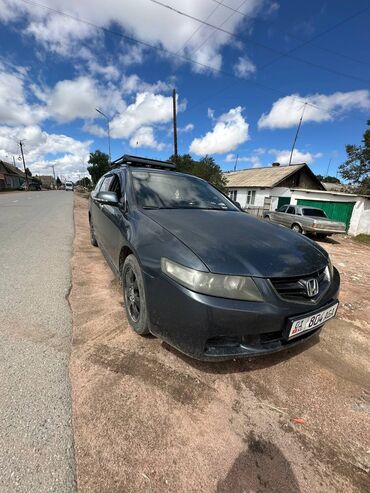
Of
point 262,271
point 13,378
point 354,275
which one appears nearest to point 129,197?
point 262,271

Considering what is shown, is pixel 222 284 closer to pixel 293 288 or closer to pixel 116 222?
pixel 293 288

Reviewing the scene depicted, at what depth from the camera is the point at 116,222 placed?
10.1ft

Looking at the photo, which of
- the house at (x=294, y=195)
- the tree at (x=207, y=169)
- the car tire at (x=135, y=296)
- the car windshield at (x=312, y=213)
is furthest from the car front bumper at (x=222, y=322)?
the tree at (x=207, y=169)

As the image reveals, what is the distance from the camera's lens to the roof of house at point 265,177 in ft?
76.4

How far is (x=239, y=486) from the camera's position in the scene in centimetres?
137

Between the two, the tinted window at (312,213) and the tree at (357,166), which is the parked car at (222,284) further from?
the tree at (357,166)

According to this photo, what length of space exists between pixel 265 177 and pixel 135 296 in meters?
25.3

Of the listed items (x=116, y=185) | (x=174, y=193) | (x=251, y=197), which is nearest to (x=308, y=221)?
(x=174, y=193)

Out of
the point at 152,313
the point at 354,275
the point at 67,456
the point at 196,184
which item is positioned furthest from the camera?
the point at 354,275

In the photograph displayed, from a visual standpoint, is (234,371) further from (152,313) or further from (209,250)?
(209,250)

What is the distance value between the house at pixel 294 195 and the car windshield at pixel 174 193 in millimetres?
14129

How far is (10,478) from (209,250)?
5.50 feet

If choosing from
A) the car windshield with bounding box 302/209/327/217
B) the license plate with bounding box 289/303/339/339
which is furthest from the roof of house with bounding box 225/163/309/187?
the license plate with bounding box 289/303/339/339

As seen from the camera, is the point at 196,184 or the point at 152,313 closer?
the point at 152,313
